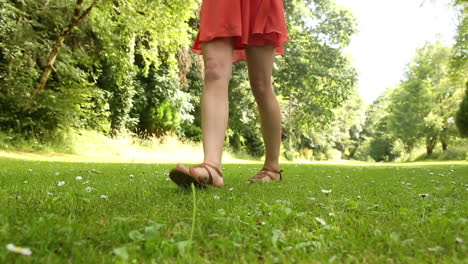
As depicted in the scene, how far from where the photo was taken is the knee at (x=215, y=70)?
8.50 feet

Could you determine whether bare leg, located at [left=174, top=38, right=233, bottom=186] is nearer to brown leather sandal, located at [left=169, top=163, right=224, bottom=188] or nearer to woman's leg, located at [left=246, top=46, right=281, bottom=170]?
brown leather sandal, located at [left=169, top=163, right=224, bottom=188]

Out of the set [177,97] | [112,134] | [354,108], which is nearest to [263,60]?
[112,134]

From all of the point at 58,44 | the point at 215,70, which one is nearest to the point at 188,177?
the point at 215,70

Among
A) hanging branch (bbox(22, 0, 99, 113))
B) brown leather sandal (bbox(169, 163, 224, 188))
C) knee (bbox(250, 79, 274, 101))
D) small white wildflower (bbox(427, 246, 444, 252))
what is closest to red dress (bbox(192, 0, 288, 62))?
knee (bbox(250, 79, 274, 101))

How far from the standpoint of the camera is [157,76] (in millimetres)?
16344

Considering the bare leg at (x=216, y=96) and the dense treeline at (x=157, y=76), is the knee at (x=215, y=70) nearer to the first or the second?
the bare leg at (x=216, y=96)

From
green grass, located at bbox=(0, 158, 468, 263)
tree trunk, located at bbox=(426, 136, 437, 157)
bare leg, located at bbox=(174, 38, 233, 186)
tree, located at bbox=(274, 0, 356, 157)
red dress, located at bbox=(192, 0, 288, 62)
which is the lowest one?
green grass, located at bbox=(0, 158, 468, 263)

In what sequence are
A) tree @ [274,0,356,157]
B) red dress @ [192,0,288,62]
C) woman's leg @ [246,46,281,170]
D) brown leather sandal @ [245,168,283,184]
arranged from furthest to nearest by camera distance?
tree @ [274,0,356,157] < brown leather sandal @ [245,168,283,184] < woman's leg @ [246,46,281,170] < red dress @ [192,0,288,62]

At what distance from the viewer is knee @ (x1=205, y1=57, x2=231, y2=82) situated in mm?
2592

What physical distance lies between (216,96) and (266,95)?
→ 0.64 metres

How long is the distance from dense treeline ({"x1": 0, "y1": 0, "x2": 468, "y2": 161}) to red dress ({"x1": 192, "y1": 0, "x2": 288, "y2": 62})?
738 centimetres

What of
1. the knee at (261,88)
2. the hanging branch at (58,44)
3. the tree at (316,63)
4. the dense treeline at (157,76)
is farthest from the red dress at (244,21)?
the tree at (316,63)

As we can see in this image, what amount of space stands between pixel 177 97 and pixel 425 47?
1147 inches

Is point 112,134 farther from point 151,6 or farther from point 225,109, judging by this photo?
point 225,109
